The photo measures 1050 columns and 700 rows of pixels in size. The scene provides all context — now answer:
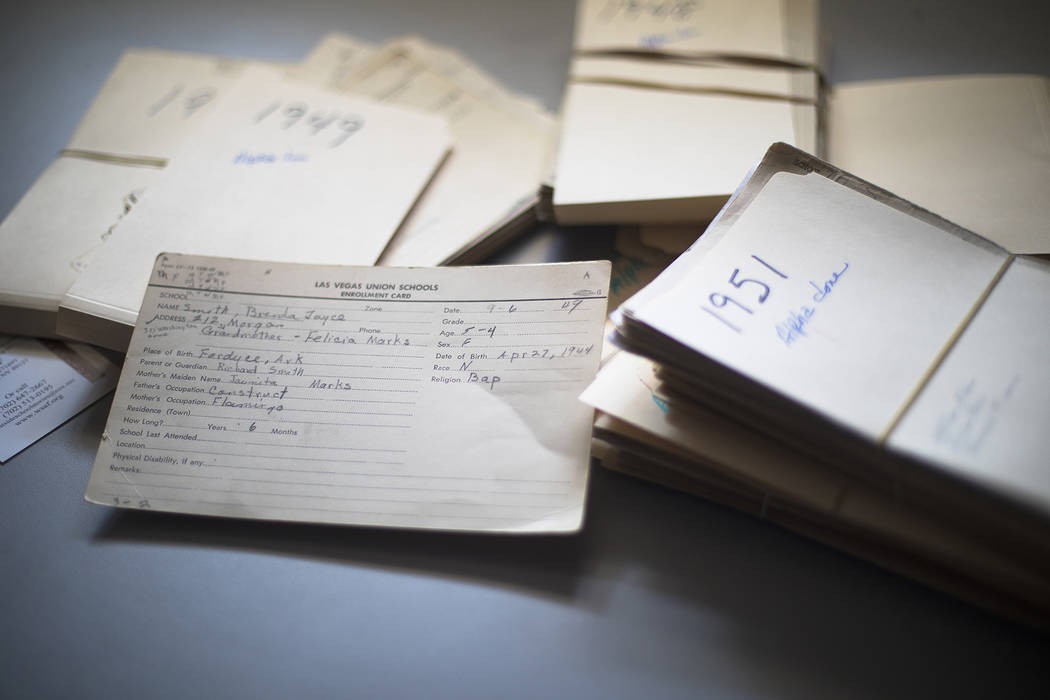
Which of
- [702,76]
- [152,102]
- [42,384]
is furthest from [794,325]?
[152,102]

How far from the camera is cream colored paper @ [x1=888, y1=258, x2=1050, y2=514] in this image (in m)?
0.45

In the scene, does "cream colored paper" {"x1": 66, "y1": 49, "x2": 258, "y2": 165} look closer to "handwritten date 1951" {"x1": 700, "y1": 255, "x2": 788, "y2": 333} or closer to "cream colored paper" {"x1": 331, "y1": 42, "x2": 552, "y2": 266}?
"cream colored paper" {"x1": 331, "y1": 42, "x2": 552, "y2": 266}

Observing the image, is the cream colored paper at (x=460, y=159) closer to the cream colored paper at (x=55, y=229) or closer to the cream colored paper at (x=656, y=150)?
the cream colored paper at (x=656, y=150)

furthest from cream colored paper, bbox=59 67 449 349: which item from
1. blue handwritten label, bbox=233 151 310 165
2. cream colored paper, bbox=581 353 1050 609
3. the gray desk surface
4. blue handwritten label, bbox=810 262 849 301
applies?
blue handwritten label, bbox=810 262 849 301

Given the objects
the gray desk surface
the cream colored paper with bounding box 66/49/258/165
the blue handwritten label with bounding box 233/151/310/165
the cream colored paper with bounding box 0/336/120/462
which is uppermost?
the cream colored paper with bounding box 66/49/258/165

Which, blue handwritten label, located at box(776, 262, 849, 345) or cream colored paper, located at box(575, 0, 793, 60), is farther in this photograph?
cream colored paper, located at box(575, 0, 793, 60)

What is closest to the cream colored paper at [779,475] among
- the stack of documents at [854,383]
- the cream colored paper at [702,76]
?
the stack of documents at [854,383]

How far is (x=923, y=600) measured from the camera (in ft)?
1.71

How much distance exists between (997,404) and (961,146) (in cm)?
36

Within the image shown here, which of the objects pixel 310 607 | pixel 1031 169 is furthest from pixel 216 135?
pixel 1031 169

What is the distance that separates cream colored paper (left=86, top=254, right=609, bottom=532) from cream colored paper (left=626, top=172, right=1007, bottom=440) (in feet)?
0.37

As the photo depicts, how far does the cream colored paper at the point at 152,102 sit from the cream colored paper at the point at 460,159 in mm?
167

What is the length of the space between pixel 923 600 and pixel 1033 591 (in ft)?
0.23

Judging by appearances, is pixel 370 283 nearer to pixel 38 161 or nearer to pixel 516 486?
pixel 516 486
